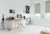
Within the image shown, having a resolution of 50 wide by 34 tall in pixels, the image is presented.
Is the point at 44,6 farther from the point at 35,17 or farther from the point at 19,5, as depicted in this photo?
the point at 19,5

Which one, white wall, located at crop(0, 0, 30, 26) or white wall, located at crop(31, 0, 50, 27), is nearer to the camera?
white wall, located at crop(0, 0, 30, 26)

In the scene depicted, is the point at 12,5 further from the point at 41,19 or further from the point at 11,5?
the point at 41,19

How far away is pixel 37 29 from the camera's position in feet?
4.22

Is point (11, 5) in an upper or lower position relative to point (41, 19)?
upper

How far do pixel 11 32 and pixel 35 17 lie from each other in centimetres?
54

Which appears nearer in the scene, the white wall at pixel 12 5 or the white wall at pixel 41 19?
the white wall at pixel 12 5

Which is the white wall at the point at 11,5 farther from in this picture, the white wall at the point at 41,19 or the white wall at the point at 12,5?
the white wall at the point at 41,19

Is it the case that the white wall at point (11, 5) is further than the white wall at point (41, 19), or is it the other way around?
the white wall at point (41, 19)

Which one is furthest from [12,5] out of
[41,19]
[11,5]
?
[41,19]

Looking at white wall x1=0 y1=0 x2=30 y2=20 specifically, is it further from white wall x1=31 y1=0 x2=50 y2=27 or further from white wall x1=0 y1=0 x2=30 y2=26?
white wall x1=31 y1=0 x2=50 y2=27

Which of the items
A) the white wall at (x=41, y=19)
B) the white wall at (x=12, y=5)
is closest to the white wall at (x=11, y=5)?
the white wall at (x=12, y=5)

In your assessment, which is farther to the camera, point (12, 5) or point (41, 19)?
point (41, 19)

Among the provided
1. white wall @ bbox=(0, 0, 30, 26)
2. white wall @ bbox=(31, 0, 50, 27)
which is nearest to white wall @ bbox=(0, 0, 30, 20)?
white wall @ bbox=(0, 0, 30, 26)

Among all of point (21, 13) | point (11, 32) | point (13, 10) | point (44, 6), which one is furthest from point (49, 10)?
point (11, 32)
